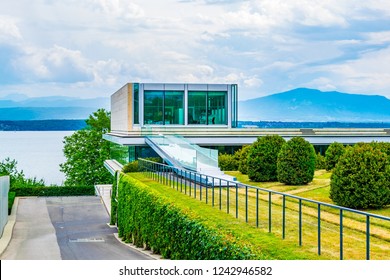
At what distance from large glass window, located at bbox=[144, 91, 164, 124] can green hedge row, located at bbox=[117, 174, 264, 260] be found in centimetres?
1859

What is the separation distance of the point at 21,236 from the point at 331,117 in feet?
131

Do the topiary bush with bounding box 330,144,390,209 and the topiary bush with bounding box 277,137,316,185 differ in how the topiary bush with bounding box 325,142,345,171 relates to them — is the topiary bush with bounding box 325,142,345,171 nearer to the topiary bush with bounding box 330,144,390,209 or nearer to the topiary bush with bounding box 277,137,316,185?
the topiary bush with bounding box 277,137,316,185

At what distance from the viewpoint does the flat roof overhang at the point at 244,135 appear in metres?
44.1

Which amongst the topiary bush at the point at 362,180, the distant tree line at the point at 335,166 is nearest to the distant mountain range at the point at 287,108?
the distant tree line at the point at 335,166

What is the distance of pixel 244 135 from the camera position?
44625 mm

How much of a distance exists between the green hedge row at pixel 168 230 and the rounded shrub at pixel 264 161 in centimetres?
556

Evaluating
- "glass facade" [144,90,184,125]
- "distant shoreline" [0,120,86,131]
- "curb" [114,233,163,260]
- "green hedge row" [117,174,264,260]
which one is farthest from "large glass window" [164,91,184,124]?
"curb" [114,233,163,260]

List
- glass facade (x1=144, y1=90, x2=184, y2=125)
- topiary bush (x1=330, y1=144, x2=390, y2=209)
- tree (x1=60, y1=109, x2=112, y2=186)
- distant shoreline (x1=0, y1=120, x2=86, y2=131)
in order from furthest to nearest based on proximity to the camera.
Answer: tree (x1=60, y1=109, x2=112, y2=186) → glass facade (x1=144, y1=90, x2=184, y2=125) → distant shoreline (x1=0, y1=120, x2=86, y2=131) → topiary bush (x1=330, y1=144, x2=390, y2=209)

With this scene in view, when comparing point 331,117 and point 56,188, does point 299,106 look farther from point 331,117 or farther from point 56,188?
point 56,188

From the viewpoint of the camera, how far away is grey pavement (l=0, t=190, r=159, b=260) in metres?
26.4

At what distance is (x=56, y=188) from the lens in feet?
185

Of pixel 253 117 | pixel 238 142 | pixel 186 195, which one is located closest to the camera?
pixel 186 195

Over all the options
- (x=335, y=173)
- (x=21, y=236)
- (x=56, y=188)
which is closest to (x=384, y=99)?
(x=56, y=188)

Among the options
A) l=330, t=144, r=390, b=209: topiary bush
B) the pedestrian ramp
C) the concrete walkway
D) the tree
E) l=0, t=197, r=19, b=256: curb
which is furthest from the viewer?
the tree
